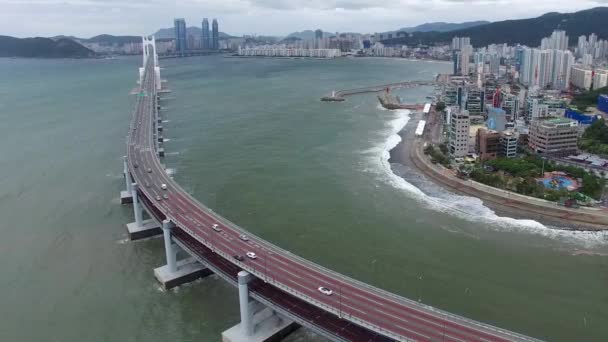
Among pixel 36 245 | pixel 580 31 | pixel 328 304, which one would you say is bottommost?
pixel 36 245

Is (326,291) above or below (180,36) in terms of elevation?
below

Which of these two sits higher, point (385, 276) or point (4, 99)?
point (4, 99)

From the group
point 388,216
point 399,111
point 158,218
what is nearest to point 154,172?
point 158,218

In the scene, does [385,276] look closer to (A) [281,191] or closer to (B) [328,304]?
(B) [328,304]

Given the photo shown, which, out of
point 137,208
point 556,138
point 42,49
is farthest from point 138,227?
point 42,49

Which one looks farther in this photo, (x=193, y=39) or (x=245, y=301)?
(x=193, y=39)

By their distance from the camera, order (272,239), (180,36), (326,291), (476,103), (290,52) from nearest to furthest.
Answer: (326,291), (272,239), (476,103), (290,52), (180,36)

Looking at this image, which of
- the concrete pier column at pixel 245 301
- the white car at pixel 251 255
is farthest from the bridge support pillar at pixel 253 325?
the white car at pixel 251 255

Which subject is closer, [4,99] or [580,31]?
[4,99]

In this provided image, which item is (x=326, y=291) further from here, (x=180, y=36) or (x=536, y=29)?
(x=180, y=36)
